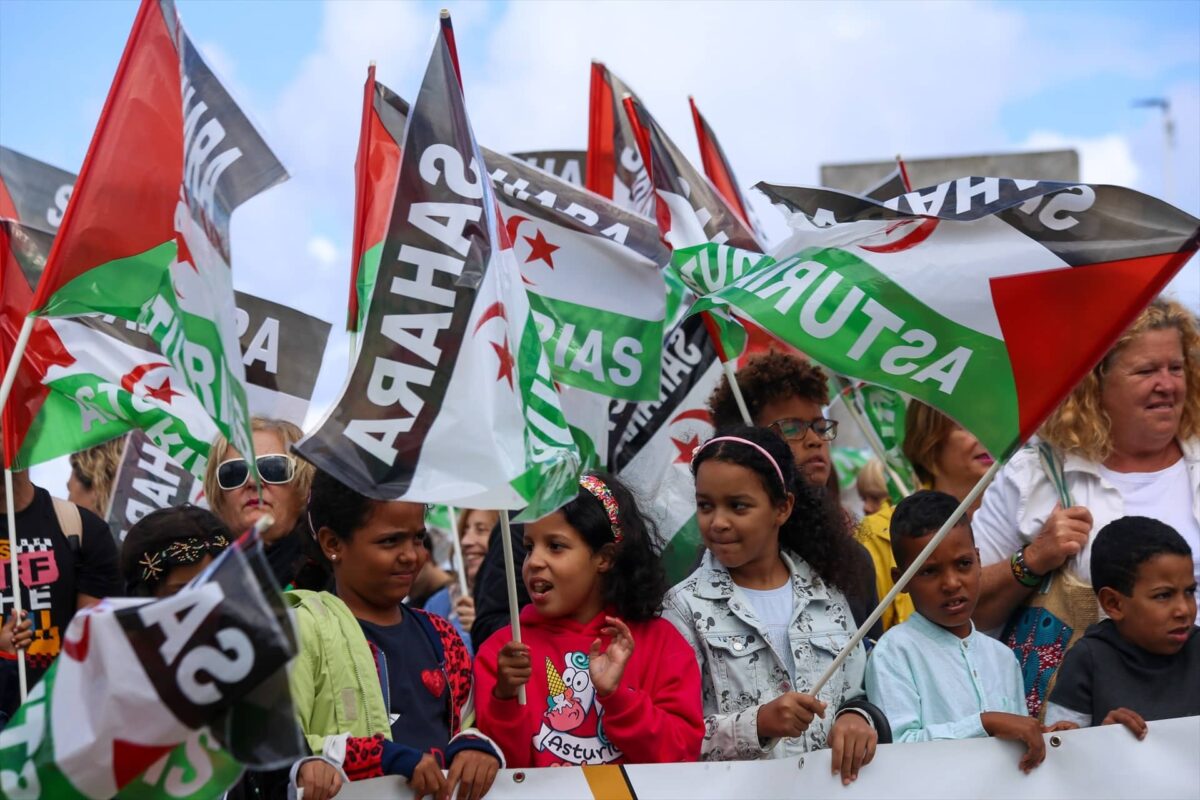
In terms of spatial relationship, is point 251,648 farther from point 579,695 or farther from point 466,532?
point 466,532

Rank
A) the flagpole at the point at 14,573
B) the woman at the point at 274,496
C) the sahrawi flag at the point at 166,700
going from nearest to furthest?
1. the sahrawi flag at the point at 166,700
2. the flagpole at the point at 14,573
3. the woman at the point at 274,496

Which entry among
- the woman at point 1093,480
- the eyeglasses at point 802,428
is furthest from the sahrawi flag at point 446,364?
the woman at point 1093,480

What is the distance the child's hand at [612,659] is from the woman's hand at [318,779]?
0.75 m

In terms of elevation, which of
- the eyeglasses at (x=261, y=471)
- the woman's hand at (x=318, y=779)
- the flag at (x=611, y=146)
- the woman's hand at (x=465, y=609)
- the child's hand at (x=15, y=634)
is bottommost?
the woman's hand at (x=465, y=609)

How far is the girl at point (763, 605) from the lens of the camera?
4281 mm

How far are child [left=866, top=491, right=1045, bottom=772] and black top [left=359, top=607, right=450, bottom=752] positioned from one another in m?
1.30

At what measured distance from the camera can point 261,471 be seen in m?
5.45

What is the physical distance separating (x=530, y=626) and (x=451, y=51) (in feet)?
5.65

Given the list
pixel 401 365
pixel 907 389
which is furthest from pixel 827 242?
pixel 401 365

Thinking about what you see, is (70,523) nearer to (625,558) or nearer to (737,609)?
(625,558)

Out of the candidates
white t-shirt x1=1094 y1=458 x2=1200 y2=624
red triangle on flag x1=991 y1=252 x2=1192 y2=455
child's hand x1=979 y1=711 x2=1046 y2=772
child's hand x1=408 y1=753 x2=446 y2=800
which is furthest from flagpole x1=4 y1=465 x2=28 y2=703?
white t-shirt x1=1094 y1=458 x2=1200 y2=624

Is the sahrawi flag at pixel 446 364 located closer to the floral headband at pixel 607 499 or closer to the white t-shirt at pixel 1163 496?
the floral headband at pixel 607 499

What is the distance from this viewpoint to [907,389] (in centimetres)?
417

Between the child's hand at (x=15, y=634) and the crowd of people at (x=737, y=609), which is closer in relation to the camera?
the crowd of people at (x=737, y=609)
